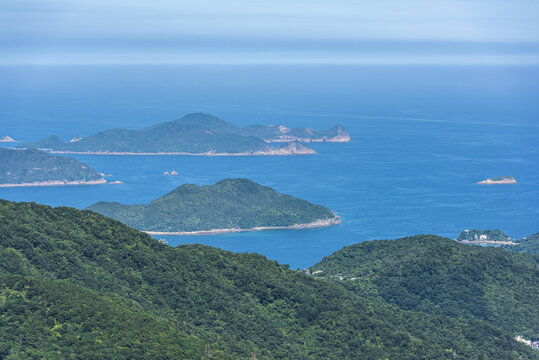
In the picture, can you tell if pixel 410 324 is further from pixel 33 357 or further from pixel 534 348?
pixel 33 357

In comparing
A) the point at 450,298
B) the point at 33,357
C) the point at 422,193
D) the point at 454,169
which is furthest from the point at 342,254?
the point at 454,169

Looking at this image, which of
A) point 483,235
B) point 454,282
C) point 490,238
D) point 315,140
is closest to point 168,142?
point 315,140

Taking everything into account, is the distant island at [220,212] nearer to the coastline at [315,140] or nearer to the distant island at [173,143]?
the distant island at [173,143]

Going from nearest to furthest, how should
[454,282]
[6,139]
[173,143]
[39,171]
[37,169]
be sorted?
[454,282]
[39,171]
[37,169]
[173,143]
[6,139]

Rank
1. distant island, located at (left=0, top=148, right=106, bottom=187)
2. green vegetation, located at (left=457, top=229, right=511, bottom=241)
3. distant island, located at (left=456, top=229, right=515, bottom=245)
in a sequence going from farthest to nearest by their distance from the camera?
1. distant island, located at (left=0, top=148, right=106, bottom=187)
2. green vegetation, located at (left=457, top=229, right=511, bottom=241)
3. distant island, located at (left=456, top=229, right=515, bottom=245)

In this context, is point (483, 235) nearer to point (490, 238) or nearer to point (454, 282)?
point (490, 238)

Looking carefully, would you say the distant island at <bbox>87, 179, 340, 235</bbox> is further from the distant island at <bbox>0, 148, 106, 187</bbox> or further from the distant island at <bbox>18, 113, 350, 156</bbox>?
the distant island at <bbox>18, 113, 350, 156</bbox>

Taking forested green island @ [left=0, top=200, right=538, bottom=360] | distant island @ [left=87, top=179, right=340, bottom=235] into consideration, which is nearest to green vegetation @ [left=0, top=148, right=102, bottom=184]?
distant island @ [left=87, top=179, right=340, bottom=235]
